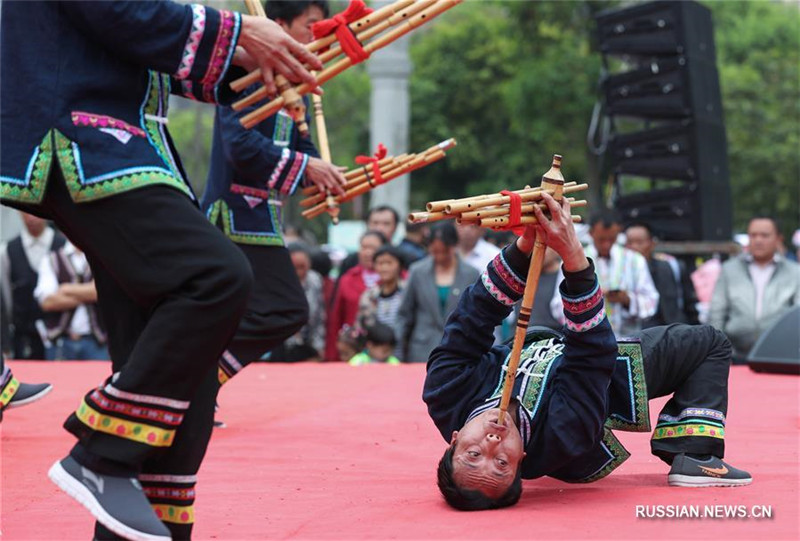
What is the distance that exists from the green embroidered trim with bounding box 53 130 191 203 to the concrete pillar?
11150 millimetres

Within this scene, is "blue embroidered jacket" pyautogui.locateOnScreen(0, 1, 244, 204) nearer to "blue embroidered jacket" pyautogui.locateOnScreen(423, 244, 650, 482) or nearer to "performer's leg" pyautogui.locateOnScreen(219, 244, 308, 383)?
"blue embroidered jacket" pyautogui.locateOnScreen(423, 244, 650, 482)

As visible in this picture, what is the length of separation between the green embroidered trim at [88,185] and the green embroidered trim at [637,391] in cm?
159

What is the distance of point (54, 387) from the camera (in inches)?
248

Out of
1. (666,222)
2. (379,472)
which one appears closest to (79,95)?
(379,472)

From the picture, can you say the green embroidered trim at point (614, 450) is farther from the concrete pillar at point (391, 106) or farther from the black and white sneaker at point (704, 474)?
the concrete pillar at point (391, 106)

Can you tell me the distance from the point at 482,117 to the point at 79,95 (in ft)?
100

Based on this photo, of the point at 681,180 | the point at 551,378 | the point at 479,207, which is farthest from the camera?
the point at 681,180

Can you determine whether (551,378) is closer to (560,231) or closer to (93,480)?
(560,231)

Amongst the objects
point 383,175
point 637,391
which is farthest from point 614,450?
point 383,175

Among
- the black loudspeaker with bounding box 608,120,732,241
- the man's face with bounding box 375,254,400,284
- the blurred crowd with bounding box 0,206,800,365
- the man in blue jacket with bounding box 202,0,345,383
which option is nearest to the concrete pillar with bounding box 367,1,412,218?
the black loudspeaker with bounding box 608,120,732,241

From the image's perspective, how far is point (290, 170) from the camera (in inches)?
181

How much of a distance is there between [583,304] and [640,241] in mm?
5507

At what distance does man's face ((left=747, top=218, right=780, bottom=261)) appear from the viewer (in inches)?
321

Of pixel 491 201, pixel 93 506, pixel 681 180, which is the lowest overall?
pixel 93 506
